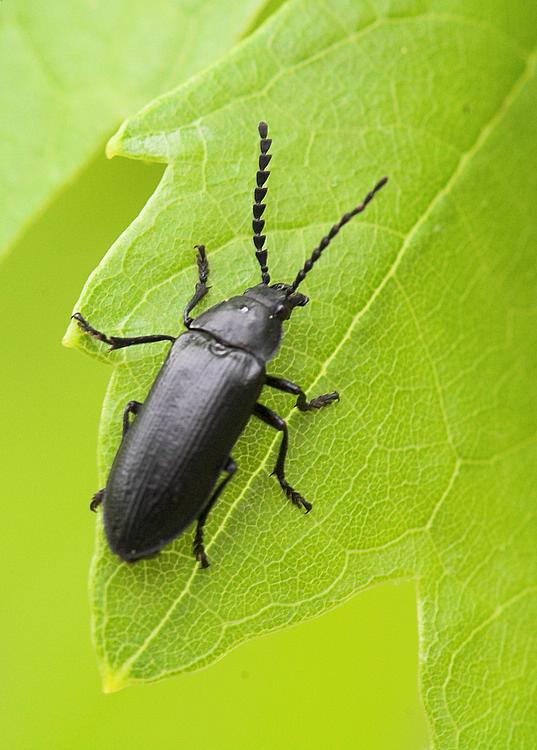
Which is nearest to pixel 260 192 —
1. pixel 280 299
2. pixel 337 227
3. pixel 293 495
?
pixel 337 227

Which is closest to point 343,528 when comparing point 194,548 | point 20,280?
point 194,548

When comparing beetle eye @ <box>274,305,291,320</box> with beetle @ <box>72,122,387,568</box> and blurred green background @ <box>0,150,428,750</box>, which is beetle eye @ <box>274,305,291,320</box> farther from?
blurred green background @ <box>0,150,428,750</box>

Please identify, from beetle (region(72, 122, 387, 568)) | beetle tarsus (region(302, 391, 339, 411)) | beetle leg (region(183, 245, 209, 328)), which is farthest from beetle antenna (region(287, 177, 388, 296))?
beetle tarsus (region(302, 391, 339, 411))

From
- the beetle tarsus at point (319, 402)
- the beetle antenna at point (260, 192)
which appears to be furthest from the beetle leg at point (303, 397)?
the beetle antenna at point (260, 192)

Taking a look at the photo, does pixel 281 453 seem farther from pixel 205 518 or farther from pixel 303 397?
pixel 205 518

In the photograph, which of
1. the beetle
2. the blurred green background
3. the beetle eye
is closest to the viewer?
the beetle
